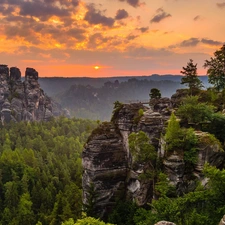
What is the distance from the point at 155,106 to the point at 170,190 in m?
24.8

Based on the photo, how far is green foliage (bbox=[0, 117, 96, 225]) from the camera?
57.1 metres

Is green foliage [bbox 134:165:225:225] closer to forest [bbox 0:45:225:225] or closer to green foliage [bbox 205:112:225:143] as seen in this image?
forest [bbox 0:45:225:225]

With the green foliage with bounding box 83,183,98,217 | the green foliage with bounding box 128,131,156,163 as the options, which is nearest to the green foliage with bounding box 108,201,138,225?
Answer: the green foliage with bounding box 83,183,98,217

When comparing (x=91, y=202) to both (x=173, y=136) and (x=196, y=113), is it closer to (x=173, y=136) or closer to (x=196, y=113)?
(x=173, y=136)

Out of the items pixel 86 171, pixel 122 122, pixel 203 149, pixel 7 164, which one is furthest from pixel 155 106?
pixel 7 164

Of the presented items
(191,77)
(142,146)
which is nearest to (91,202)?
(142,146)

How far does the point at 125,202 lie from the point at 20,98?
128 m

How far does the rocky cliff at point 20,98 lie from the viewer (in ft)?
478

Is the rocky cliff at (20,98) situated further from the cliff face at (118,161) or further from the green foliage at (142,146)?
the green foliage at (142,146)

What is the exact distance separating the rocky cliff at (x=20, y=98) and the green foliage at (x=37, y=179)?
597 inches

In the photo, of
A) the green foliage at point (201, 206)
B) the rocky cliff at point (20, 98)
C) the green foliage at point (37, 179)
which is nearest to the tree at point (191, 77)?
the green foliage at point (37, 179)

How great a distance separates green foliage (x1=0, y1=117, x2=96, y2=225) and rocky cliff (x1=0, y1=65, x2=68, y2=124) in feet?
49.8

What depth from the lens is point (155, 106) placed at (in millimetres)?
52656

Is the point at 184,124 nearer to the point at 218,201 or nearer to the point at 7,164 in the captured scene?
the point at 218,201
